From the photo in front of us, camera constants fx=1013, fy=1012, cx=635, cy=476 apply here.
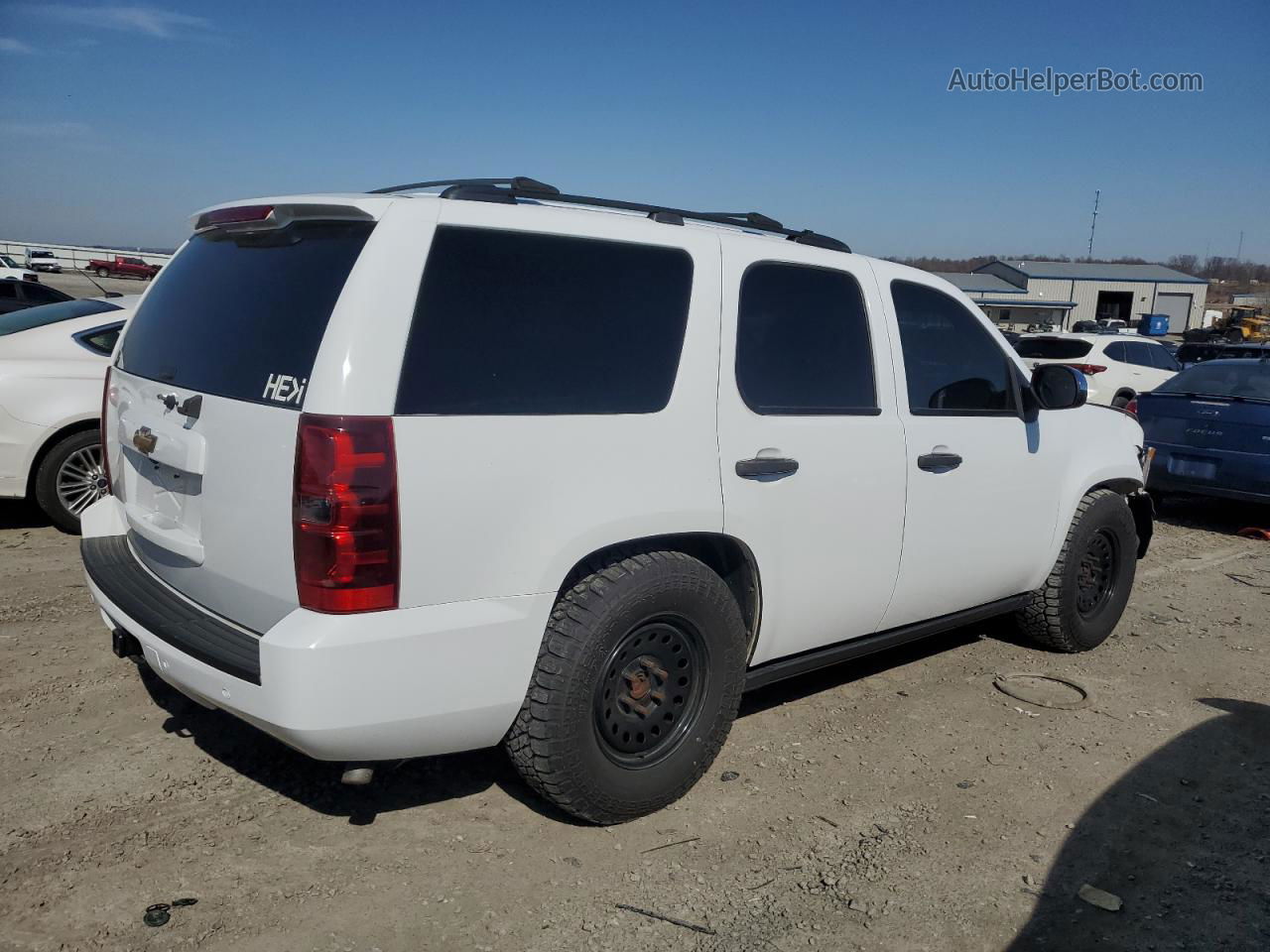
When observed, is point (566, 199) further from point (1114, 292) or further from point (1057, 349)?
point (1114, 292)

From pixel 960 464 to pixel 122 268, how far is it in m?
64.3

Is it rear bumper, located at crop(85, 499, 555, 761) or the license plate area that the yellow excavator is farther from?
rear bumper, located at crop(85, 499, 555, 761)

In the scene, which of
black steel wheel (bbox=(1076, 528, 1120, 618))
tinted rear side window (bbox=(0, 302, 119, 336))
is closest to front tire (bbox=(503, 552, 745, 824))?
black steel wheel (bbox=(1076, 528, 1120, 618))

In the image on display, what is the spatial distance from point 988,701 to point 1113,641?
1437 millimetres

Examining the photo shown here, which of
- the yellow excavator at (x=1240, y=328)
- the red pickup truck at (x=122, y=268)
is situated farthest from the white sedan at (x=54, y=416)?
the red pickup truck at (x=122, y=268)

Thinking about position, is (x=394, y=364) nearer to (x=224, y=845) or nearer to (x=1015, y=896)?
(x=224, y=845)

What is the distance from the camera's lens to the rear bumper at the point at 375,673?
266 centimetres

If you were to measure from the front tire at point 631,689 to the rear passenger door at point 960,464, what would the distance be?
1.10 m

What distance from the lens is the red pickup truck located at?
57.2 metres

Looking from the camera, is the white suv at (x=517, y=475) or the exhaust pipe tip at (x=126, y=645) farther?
the exhaust pipe tip at (x=126, y=645)

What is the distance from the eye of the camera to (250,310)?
3.09 meters

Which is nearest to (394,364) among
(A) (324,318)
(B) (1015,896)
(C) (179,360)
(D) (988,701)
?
(A) (324,318)

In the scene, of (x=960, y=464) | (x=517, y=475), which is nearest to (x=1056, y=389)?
(x=960, y=464)

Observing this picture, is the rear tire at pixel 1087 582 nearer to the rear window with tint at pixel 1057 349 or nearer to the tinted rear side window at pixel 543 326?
the tinted rear side window at pixel 543 326
